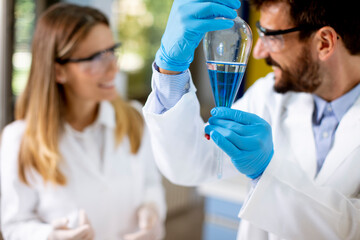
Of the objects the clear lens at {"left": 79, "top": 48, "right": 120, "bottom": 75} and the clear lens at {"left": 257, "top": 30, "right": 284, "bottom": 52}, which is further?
the clear lens at {"left": 79, "top": 48, "right": 120, "bottom": 75}

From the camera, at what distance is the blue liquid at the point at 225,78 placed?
113 centimetres

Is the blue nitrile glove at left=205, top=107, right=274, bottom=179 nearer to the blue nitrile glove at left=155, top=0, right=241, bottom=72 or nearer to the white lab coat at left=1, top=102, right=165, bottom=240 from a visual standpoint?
the blue nitrile glove at left=155, top=0, right=241, bottom=72

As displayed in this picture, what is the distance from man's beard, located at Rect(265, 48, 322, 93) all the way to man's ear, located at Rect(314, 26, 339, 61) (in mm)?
40

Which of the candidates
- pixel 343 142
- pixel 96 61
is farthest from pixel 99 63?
pixel 343 142

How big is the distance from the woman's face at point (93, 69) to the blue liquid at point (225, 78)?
0.85 meters

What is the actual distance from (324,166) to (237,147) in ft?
1.35

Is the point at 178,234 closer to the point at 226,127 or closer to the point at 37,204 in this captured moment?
the point at 37,204

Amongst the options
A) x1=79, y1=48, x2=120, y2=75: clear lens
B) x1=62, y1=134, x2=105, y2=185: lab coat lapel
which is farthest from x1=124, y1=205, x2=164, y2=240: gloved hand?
x1=79, y1=48, x2=120, y2=75: clear lens

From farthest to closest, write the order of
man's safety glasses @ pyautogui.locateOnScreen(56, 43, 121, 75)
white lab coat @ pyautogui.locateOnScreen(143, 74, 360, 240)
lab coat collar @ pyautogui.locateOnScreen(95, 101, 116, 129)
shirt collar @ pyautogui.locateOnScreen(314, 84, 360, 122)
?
lab coat collar @ pyautogui.locateOnScreen(95, 101, 116, 129) < man's safety glasses @ pyautogui.locateOnScreen(56, 43, 121, 75) < shirt collar @ pyautogui.locateOnScreen(314, 84, 360, 122) < white lab coat @ pyautogui.locateOnScreen(143, 74, 360, 240)

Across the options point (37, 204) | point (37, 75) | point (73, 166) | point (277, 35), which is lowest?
point (37, 204)

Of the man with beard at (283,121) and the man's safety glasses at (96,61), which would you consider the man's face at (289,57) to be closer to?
the man with beard at (283,121)

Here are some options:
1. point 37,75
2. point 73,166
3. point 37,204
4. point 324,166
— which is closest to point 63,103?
point 37,75

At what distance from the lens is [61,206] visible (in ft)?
5.88

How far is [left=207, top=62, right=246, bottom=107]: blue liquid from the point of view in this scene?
3.71ft
